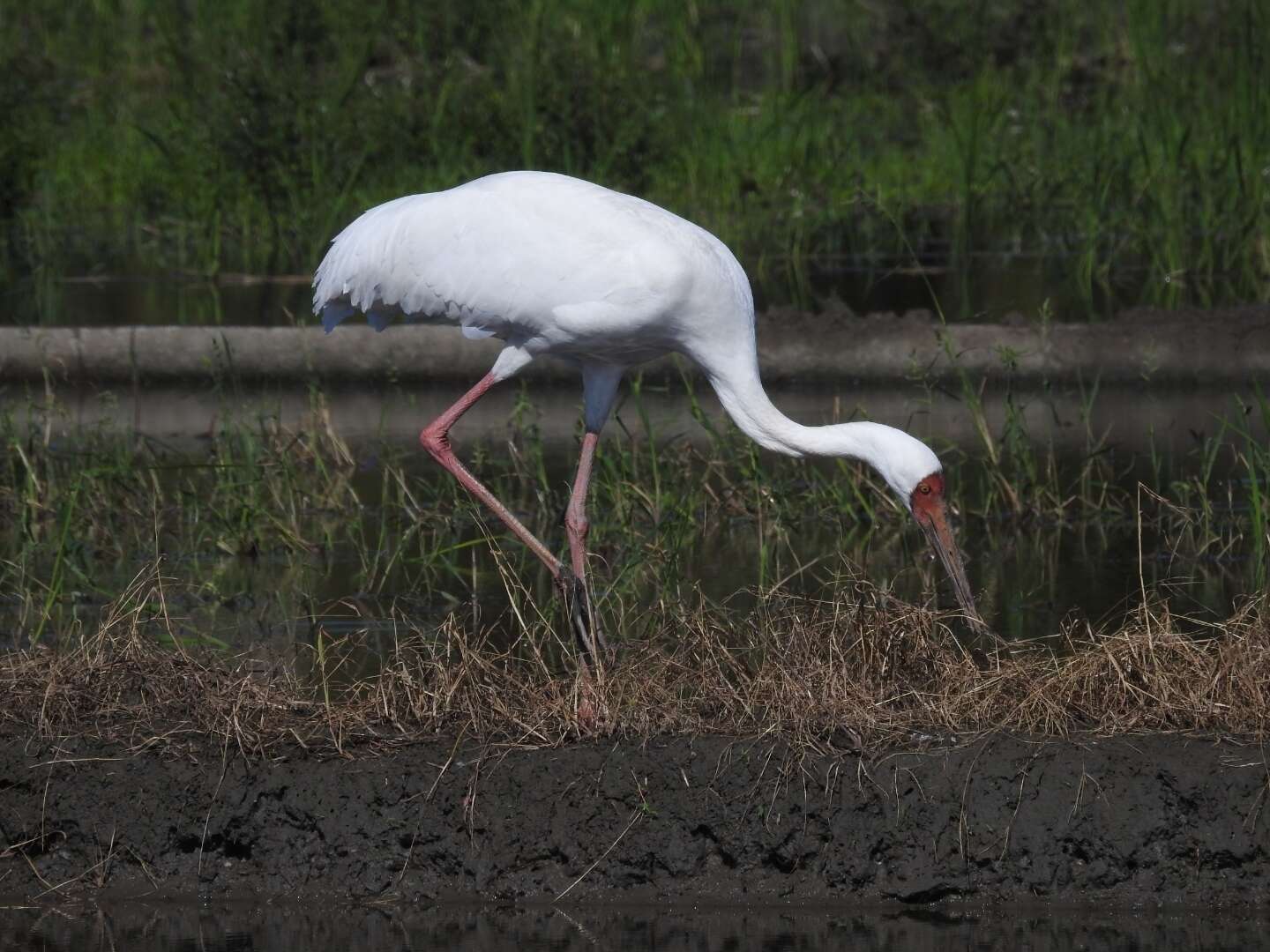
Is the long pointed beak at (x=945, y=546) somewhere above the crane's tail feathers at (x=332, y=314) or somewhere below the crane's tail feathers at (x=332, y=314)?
below

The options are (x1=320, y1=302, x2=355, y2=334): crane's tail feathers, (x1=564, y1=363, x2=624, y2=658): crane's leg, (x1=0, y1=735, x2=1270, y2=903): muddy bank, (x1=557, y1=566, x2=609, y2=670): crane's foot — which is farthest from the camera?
(x1=320, y1=302, x2=355, y2=334): crane's tail feathers

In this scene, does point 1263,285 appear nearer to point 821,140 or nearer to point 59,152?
point 821,140

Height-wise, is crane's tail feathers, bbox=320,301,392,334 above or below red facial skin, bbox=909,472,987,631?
above

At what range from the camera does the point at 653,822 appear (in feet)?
15.3

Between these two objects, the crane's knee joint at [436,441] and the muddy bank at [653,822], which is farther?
the crane's knee joint at [436,441]

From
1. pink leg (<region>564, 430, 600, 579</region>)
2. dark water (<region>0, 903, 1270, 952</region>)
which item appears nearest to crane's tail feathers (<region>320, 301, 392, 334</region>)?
pink leg (<region>564, 430, 600, 579</region>)

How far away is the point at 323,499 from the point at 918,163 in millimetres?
6565

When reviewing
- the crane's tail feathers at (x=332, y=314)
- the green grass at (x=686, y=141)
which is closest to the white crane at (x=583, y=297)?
the crane's tail feathers at (x=332, y=314)

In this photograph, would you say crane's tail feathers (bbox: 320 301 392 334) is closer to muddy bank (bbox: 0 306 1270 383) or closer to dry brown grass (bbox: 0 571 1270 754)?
dry brown grass (bbox: 0 571 1270 754)

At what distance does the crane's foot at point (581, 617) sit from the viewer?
A: 18.2ft

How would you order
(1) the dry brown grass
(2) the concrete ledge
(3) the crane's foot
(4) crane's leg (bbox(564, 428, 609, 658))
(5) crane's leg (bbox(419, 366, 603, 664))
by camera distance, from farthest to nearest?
(2) the concrete ledge → (5) crane's leg (bbox(419, 366, 603, 664)) → (4) crane's leg (bbox(564, 428, 609, 658)) → (3) the crane's foot → (1) the dry brown grass

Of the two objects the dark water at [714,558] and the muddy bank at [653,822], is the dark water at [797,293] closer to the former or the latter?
the dark water at [714,558]

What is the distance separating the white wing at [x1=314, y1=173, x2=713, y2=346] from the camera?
6.14m

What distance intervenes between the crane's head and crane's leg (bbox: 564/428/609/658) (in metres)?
0.92
